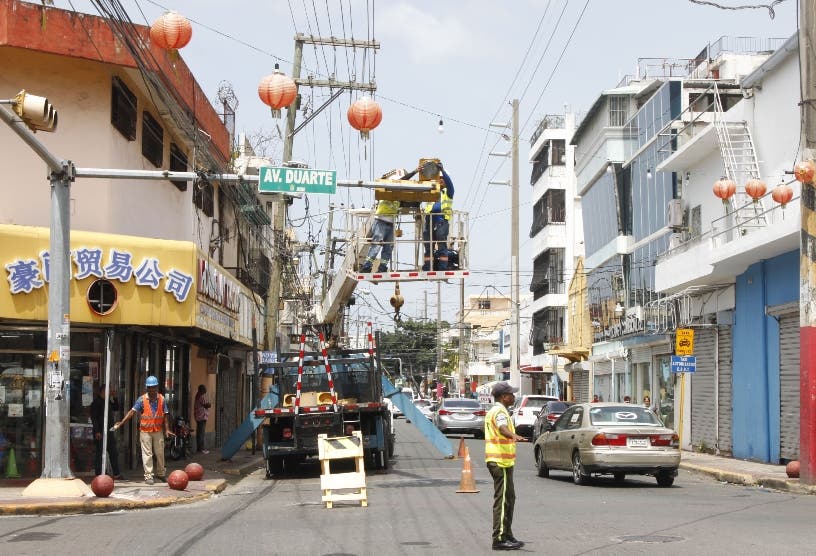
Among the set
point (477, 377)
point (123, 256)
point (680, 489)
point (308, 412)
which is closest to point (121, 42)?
point (123, 256)

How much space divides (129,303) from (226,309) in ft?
19.2

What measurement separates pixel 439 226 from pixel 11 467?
28.9 ft

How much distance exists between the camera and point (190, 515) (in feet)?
49.7

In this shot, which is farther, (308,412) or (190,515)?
(308,412)

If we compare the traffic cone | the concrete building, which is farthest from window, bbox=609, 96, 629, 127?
the traffic cone

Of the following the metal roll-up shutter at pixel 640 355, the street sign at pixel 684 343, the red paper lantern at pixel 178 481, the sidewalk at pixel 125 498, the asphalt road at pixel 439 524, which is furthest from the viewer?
the metal roll-up shutter at pixel 640 355

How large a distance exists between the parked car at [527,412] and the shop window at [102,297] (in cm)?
2194

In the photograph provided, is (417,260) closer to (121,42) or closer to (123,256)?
(123,256)

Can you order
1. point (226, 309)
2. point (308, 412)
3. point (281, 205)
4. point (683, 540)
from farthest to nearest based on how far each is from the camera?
point (281, 205) → point (226, 309) → point (308, 412) → point (683, 540)

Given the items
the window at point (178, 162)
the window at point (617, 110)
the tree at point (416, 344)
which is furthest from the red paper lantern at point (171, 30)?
the tree at point (416, 344)

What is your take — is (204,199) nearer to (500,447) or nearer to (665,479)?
(665,479)

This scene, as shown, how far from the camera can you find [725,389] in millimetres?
30156

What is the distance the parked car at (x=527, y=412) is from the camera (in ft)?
127

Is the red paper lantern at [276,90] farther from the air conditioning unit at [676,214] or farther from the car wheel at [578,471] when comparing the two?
the air conditioning unit at [676,214]
